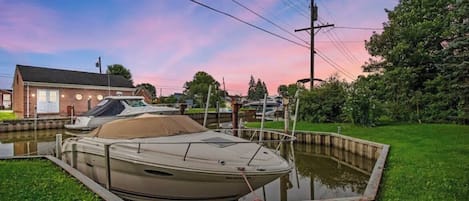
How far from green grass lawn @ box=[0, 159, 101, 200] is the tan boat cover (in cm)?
103

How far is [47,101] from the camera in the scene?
2212 centimetres

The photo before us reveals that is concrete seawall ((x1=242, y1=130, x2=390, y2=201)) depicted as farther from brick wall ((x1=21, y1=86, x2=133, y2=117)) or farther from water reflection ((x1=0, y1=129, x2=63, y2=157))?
brick wall ((x1=21, y1=86, x2=133, y2=117))

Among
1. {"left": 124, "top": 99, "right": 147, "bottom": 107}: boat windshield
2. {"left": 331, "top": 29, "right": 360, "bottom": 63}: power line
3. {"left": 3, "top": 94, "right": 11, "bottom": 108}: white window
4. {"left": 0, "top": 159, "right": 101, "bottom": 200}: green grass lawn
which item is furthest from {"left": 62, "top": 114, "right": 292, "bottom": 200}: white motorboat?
{"left": 3, "top": 94, "right": 11, "bottom": 108}: white window

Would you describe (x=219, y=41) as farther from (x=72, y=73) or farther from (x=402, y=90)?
(x=72, y=73)

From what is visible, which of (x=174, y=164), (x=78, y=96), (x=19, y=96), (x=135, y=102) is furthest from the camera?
(x=78, y=96)

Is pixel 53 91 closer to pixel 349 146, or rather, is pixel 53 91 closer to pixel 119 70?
pixel 349 146

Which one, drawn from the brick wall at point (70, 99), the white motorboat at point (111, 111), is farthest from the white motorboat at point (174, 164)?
the brick wall at point (70, 99)

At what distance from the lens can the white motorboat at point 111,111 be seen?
41.3 feet

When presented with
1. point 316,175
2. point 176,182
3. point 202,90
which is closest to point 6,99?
point 202,90

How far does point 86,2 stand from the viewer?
11539mm

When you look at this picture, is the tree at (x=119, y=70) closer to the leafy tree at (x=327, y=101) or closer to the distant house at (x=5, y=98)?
the distant house at (x=5, y=98)

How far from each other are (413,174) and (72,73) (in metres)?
26.4

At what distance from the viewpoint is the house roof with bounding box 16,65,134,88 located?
21938mm

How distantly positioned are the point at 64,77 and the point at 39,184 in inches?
886
